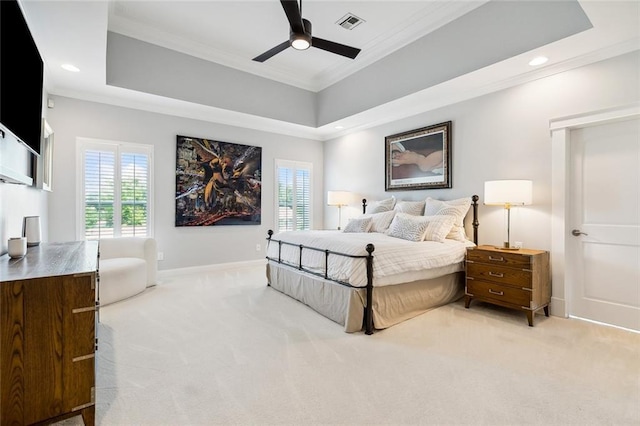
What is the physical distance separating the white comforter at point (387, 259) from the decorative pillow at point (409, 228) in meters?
0.13

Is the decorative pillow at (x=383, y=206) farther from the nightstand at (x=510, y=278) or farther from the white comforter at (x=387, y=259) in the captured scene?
the nightstand at (x=510, y=278)

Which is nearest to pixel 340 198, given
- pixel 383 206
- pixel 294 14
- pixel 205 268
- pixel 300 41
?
pixel 383 206

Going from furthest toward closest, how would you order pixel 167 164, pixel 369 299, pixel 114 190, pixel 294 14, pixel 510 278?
pixel 167 164, pixel 114 190, pixel 510 278, pixel 369 299, pixel 294 14

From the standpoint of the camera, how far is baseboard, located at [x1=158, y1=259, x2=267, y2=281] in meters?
5.18

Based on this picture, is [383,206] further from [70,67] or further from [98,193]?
[70,67]

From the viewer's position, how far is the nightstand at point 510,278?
10.6ft

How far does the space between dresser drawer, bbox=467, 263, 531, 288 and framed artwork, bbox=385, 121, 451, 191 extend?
1.41 meters

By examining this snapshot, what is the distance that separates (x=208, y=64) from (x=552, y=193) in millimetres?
5074

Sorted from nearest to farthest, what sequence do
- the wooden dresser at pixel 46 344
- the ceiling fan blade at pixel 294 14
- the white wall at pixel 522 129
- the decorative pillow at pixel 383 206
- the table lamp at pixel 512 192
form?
the wooden dresser at pixel 46 344, the ceiling fan blade at pixel 294 14, the white wall at pixel 522 129, the table lamp at pixel 512 192, the decorative pillow at pixel 383 206

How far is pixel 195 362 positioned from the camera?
2.40 metres

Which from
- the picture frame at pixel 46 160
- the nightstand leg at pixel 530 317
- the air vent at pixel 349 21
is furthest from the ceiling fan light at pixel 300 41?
the nightstand leg at pixel 530 317

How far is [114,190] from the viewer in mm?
4770

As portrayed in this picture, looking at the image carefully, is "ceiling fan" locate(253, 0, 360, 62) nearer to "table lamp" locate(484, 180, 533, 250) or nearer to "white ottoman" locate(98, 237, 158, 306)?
"table lamp" locate(484, 180, 533, 250)

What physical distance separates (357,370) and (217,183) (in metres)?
4.27
